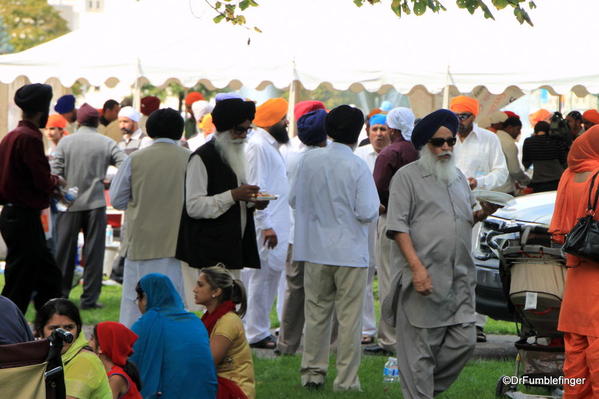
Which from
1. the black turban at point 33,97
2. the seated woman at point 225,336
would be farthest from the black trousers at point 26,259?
the seated woman at point 225,336

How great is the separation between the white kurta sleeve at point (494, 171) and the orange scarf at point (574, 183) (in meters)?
4.64

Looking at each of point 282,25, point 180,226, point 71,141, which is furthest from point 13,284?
point 282,25

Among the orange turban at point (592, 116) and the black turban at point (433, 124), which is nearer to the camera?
the black turban at point (433, 124)

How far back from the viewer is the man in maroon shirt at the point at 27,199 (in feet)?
32.5

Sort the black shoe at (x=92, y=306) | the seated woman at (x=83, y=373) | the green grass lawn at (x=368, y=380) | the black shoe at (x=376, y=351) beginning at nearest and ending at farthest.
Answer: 1. the seated woman at (x=83, y=373)
2. the green grass lawn at (x=368, y=380)
3. the black shoe at (x=376, y=351)
4. the black shoe at (x=92, y=306)

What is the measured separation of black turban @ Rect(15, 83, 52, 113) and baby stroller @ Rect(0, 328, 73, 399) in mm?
5684

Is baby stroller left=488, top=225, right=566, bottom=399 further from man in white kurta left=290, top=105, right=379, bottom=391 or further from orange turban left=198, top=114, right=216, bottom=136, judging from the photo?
orange turban left=198, top=114, right=216, bottom=136

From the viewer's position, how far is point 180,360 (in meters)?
7.04

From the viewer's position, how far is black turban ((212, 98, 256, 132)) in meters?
8.88

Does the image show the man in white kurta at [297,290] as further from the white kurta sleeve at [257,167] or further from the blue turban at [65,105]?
the blue turban at [65,105]

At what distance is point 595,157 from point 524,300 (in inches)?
51.1

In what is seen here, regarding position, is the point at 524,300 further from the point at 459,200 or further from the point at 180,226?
the point at 180,226

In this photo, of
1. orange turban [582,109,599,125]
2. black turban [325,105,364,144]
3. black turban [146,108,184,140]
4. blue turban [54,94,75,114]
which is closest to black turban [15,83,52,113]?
black turban [146,108,184,140]

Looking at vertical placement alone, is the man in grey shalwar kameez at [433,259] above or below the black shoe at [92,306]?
above
